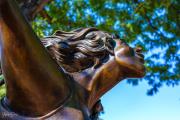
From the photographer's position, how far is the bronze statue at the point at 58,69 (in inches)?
70.0

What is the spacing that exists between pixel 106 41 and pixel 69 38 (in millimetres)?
153

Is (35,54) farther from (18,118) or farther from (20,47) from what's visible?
(18,118)

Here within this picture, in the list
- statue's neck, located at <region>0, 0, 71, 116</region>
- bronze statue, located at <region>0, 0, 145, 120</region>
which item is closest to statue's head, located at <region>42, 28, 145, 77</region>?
bronze statue, located at <region>0, 0, 145, 120</region>

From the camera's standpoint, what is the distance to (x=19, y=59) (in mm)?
1793

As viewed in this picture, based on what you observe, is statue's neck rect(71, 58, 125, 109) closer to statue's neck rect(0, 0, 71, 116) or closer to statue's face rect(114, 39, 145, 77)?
statue's face rect(114, 39, 145, 77)

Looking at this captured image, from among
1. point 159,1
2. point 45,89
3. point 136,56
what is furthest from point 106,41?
point 159,1

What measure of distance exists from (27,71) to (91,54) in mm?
339

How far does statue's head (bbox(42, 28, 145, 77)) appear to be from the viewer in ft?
6.68

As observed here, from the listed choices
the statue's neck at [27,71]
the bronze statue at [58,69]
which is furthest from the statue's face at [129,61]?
Answer: the statue's neck at [27,71]

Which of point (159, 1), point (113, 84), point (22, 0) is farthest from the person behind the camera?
point (159, 1)

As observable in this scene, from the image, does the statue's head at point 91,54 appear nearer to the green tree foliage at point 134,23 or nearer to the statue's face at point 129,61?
the statue's face at point 129,61

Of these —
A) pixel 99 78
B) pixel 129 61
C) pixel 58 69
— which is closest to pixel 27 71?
pixel 58 69

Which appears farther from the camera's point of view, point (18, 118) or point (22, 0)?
point (22, 0)

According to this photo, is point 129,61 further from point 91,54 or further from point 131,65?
point 91,54
